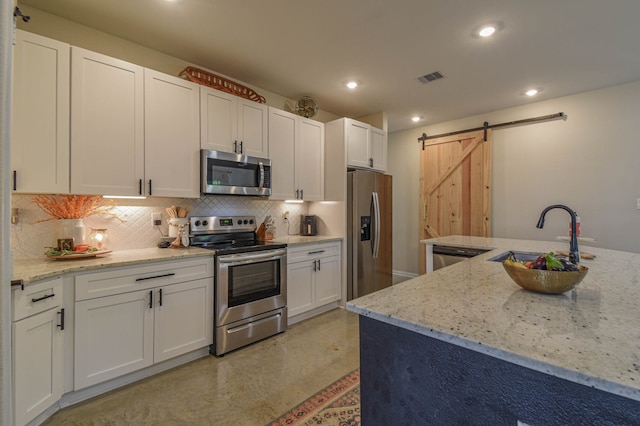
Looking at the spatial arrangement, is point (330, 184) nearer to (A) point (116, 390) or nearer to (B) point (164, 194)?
(B) point (164, 194)

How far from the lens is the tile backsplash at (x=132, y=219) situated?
6.71 ft

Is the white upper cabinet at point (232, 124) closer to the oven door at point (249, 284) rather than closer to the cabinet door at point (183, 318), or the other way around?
the oven door at point (249, 284)

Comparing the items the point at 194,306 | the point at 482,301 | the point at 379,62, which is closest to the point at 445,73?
the point at 379,62

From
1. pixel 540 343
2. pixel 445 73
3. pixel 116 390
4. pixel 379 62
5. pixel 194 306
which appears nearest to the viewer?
pixel 540 343

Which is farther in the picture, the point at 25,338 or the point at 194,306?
the point at 194,306

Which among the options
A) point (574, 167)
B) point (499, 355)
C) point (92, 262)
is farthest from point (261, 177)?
point (574, 167)

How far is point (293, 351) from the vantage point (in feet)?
8.52

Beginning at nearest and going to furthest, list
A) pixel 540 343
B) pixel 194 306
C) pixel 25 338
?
pixel 540 343 < pixel 25 338 < pixel 194 306

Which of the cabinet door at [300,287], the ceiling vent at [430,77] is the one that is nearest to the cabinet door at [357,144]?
the ceiling vent at [430,77]

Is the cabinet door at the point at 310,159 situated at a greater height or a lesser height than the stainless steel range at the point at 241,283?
greater

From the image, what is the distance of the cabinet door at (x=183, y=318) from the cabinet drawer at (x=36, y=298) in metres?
0.57

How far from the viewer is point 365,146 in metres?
3.98

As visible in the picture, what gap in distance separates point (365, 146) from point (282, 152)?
125 cm

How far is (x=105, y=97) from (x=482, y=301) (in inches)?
108
